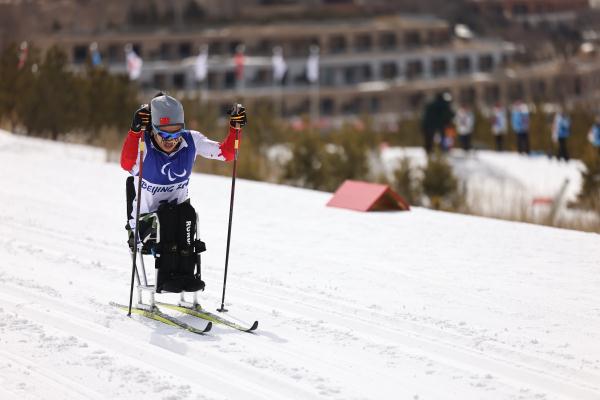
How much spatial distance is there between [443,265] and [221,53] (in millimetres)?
62867

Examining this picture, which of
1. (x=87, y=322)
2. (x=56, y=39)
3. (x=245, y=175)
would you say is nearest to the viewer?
(x=87, y=322)

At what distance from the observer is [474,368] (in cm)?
707

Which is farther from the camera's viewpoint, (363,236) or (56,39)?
(56,39)

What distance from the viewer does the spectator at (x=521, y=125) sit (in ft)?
99.0

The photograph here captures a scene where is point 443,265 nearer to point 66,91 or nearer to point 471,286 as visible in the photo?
point 471,286

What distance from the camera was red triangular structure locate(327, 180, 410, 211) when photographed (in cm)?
1390

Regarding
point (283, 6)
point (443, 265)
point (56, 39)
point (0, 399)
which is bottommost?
point (0, 399)

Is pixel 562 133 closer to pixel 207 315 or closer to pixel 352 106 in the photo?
pixel 207 315

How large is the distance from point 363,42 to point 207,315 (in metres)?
71.8

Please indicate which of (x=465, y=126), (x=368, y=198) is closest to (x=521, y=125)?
(x=465, y=126)

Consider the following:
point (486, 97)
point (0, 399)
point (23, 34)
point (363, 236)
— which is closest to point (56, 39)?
point (23, 34)

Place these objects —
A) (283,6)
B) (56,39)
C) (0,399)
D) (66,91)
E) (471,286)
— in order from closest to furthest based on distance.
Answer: (0,399), (471,286), (66,91), (56,39), (283,6)

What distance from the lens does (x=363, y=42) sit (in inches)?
3113

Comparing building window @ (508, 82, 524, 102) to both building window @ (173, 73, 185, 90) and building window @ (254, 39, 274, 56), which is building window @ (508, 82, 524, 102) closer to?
building window @ (254, 39, 274, 56)
